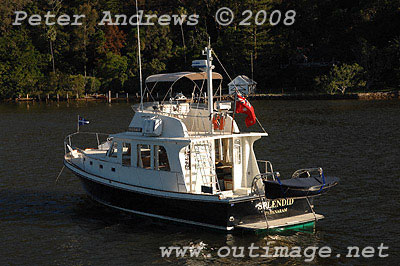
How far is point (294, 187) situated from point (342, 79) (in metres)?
72.9

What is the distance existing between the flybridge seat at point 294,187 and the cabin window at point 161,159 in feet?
13.9

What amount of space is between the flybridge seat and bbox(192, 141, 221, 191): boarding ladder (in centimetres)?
258

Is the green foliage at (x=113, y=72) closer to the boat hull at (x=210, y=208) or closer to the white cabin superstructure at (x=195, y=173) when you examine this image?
the white cabin superstructure at (x=195, y=173)

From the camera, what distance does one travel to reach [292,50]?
98.9 metres

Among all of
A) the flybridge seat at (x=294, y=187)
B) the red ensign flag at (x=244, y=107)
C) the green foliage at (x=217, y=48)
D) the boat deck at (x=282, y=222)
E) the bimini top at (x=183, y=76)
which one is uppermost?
the green foliage at (x=217, y=48)

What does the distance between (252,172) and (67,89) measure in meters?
90.2

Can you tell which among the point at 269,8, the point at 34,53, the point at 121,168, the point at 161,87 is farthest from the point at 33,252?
the point at 34,53

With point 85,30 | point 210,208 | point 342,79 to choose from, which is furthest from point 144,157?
point 85,30

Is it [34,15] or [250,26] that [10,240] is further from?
[34,15]

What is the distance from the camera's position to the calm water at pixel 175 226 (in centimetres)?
1944

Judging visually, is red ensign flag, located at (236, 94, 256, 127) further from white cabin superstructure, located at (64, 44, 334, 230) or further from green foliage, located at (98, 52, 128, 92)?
green foliage, located at (98, 52, 128, 92)

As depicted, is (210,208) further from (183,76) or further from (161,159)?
(183,76)

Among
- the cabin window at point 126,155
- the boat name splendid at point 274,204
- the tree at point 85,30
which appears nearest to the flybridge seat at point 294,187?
the boat name splendid at point 274,204

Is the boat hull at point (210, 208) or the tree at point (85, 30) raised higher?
the tree at point (85, 30)
